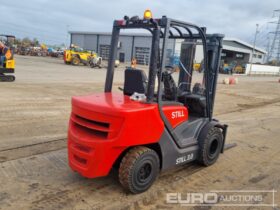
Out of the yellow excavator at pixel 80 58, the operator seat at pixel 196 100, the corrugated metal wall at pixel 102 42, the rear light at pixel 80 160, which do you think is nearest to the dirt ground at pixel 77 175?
the rear light at pixel 80 160

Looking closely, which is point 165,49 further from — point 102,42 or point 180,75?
point 102,42

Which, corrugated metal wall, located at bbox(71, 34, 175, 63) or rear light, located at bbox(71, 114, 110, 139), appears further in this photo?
corrugated metal wall, located at bbox(71, 34, 175, 63)

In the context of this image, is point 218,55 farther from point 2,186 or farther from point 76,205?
point 2,186

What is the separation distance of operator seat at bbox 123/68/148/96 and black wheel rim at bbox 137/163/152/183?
975mm

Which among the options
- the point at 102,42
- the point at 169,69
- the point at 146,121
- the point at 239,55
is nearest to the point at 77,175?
the point at 146,121

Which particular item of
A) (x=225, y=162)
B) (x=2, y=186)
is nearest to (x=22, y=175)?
(x=2, y=186)

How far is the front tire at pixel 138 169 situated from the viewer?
3.84m

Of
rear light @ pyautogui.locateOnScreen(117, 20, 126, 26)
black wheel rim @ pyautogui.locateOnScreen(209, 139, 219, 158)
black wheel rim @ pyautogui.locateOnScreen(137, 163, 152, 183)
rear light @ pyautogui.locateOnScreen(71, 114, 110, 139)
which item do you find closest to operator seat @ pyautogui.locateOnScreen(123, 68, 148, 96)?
rear light @ pyautogui.locateOnScreen(117, 20, 126, 26)

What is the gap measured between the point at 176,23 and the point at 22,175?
291 centimetres

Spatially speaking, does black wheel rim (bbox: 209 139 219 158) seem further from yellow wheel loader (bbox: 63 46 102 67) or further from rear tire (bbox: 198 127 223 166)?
yellow wheel loader (bbox: 63 46 102 67)

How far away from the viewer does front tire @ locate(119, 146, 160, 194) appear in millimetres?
3836

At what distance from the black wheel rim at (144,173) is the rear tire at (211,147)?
1.11 m

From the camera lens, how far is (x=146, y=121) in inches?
151

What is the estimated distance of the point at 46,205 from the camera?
3600mm
